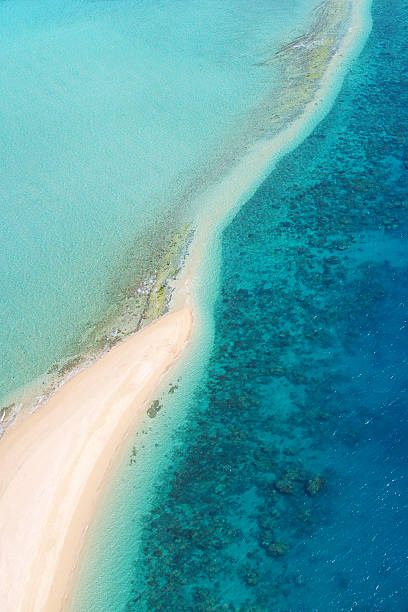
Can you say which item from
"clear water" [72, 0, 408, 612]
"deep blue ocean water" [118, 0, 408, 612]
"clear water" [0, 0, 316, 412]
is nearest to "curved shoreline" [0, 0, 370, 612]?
"clear water" [72, 0, 408, 612]

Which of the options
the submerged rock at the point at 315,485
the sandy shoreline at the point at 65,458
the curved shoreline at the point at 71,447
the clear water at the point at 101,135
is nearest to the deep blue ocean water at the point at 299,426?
the submerged rock at the point at 315,485

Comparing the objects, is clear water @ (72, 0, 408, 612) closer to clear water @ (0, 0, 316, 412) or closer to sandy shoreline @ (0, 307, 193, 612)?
sandy shoreline @ (0, 307, 193, 612)

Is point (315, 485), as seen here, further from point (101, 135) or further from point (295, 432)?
point (101, 135)

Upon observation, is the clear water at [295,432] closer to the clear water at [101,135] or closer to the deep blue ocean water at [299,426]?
the deep blue ocean water at [299,426]

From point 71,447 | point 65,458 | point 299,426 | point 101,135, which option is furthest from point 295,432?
point 101,135

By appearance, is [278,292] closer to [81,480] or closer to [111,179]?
[81,480]

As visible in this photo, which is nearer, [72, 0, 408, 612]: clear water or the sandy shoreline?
[72, 0, 408, 612]: clear water
